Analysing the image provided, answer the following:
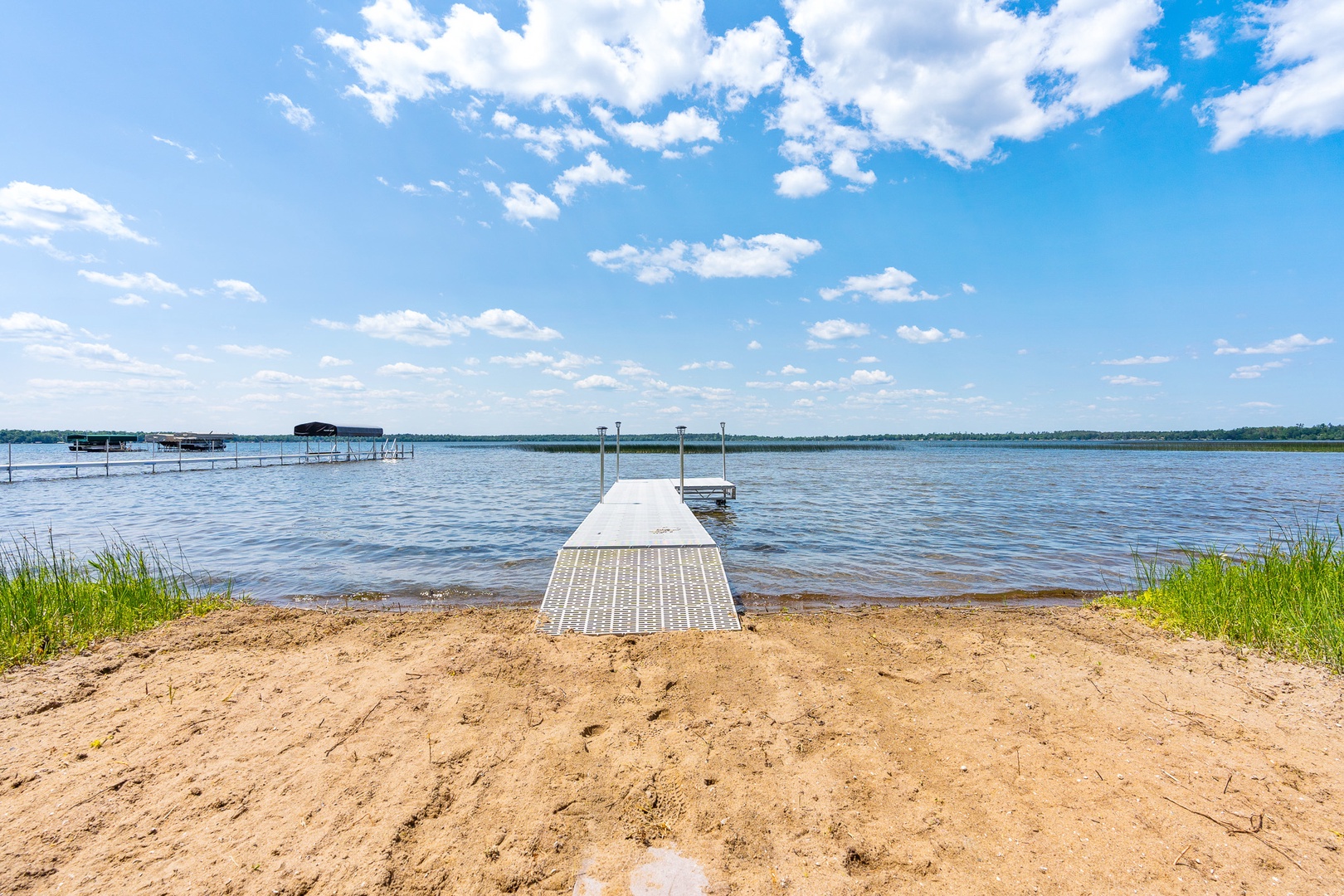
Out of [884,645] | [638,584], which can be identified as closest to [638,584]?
[638,584]

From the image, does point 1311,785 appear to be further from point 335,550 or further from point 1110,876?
point 335,550

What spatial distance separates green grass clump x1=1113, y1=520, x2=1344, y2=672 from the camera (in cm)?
578

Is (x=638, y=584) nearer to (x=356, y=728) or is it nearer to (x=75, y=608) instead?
(x=356, y=728)

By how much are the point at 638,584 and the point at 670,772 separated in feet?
13.7

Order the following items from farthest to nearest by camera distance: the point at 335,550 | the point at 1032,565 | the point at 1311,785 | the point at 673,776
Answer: the point at 335,550
the point at 1032,565
the point at 673,776
the point at 1311,785

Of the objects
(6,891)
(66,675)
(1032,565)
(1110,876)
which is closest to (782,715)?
(1110,876)

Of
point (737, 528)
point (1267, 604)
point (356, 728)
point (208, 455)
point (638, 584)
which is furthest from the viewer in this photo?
point (208, 455)

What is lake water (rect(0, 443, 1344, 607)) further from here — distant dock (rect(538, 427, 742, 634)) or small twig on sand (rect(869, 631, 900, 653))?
small twig on sand (rect(869, 631, 900, 653))

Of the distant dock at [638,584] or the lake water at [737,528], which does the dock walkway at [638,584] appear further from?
the lake water at [737,528]

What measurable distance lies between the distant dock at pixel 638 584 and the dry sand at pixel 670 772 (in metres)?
0.78

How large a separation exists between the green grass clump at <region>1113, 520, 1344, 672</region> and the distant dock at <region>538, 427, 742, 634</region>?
18.8ft

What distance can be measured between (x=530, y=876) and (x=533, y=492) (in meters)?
24.8

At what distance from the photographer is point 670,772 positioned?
3.89 meters

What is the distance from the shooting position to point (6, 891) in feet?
9.30
